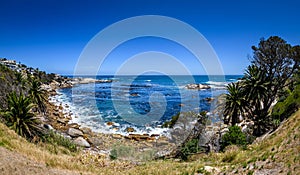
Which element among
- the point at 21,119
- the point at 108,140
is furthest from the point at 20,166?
the point at 108,140

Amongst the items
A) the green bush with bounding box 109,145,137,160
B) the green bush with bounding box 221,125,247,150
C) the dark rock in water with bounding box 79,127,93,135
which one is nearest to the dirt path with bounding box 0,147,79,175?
the green bush with bounding box 109,145,137,160

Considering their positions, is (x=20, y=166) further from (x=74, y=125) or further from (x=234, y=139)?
(x=74, y=125)

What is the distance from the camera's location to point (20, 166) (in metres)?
9.80

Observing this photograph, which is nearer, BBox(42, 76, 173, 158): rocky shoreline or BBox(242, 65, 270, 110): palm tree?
BBox(242, 65, 270, 110): palm tree

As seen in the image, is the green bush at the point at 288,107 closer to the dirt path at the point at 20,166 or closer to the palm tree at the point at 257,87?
the palm tree at the point at 257,87

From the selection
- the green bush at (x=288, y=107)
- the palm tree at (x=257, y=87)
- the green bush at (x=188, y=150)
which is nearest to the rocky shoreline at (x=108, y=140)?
the green bush at (x=188, y=150)

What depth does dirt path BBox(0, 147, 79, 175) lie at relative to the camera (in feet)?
30.5

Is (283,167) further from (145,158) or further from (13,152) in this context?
(145,158)

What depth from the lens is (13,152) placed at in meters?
11.6

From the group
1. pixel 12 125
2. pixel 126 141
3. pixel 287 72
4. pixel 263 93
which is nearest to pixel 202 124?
pixel 263 93

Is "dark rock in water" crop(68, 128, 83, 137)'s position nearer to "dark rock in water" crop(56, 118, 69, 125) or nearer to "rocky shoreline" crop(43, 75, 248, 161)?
"rocky shoreline" crop(43, 75, 248, 161)

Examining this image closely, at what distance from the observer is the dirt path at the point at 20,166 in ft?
30.5

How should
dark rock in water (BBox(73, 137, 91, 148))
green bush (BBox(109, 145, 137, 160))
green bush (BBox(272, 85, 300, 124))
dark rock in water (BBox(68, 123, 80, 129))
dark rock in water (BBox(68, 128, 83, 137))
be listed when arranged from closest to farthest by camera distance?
green bush (BBox(272, 85, 300, 124)), green bush (BBox(109, 145, 137, 160)), dark rock in water (BBox(73, 137, 91, 148)), dark rock in water (BBox(68, 128, 83, 137)), dark rock in water (BBox(68, 123, 80, 129))

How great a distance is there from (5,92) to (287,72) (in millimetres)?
39089
